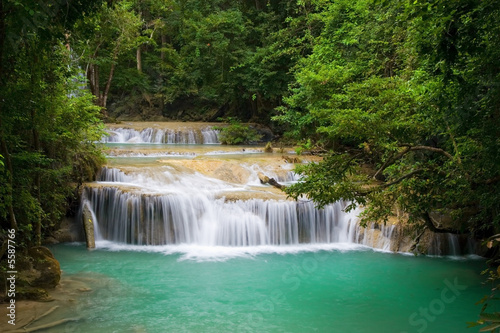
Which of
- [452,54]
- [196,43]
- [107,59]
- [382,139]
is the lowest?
[382,139]

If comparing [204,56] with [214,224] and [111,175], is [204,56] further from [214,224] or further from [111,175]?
[214,224]

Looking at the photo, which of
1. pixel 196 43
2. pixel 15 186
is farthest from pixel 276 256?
pixel 196 43

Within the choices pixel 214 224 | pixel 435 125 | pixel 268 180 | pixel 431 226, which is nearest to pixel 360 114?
pixel 435 125

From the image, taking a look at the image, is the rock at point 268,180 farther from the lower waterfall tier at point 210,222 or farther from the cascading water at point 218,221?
the lower waterfall tier at point 210,222

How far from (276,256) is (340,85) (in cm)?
599

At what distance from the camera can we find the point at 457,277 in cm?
810

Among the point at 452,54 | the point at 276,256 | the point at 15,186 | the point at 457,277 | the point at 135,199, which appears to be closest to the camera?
the point at 452,54

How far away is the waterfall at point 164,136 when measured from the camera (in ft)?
68.0

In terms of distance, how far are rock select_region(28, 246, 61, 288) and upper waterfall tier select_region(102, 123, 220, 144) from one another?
1404cm

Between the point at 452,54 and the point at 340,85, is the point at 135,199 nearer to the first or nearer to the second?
the point at 340,85

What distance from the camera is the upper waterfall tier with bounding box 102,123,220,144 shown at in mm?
20750

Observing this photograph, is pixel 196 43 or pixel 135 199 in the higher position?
pixel 196 43

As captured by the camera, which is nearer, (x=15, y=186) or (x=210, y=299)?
(x=15, y=186)

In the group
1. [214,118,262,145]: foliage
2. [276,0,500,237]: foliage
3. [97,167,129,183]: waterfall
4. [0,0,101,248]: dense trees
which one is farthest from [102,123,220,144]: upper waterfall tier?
[276,0,500,237]: foliage
